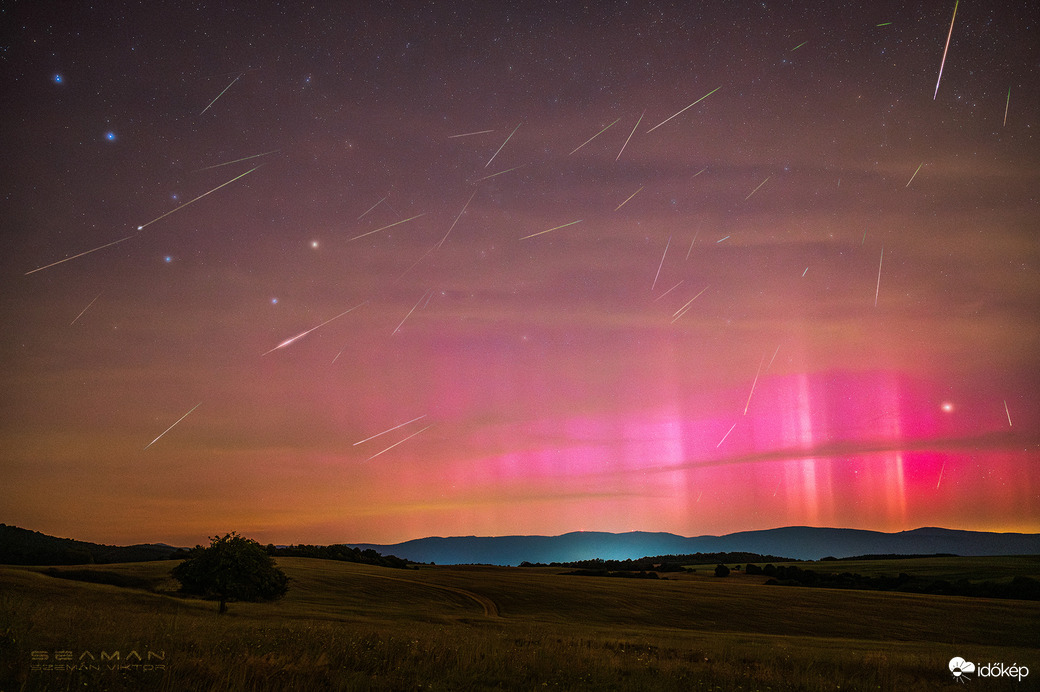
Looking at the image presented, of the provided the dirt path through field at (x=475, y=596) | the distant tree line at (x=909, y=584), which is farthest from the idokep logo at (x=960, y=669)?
the distant tree line at (x=909, y=584)

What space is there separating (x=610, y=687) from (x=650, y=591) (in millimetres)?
57062

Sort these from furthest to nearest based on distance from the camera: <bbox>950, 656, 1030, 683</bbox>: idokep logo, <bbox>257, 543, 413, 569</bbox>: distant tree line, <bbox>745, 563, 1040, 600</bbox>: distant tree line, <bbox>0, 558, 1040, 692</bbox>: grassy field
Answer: <bbox>257, 543, 413, 569</bbox>: distant tree line
<bbox>745, 563, 1040, 600</bbox>: distant tree line
<bbox>950, 656, 1030, 683</bbox>: idokep logo
<bbox>0, 558, 1040, 692</bbox>: grassy field

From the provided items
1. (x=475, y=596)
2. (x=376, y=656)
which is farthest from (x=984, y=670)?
(x=475, y=596)

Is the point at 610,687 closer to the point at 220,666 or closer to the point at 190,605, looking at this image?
the point at 220,666

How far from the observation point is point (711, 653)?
17.5 m

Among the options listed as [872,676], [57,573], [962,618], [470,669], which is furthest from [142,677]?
[57,573]

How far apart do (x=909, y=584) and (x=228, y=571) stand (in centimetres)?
8646

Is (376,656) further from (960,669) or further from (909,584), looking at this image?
(909,584)

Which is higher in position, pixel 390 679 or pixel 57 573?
pixel 390 679

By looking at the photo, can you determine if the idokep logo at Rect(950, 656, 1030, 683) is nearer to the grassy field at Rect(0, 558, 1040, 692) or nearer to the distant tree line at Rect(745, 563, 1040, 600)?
the grassy field at Rect(0, 558, 1040, 692)

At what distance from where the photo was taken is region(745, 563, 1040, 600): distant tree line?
6756 cm

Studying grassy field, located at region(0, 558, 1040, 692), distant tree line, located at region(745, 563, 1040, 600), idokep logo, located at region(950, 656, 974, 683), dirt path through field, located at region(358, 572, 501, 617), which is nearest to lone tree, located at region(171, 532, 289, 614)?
grassy field, located at region(0, 558, 1040, 692)

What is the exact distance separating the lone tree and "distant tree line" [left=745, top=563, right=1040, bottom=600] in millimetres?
67931

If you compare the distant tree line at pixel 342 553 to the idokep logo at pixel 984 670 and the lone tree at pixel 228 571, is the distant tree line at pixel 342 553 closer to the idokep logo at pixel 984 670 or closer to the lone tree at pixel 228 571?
the lone tree at pixel 228 571
